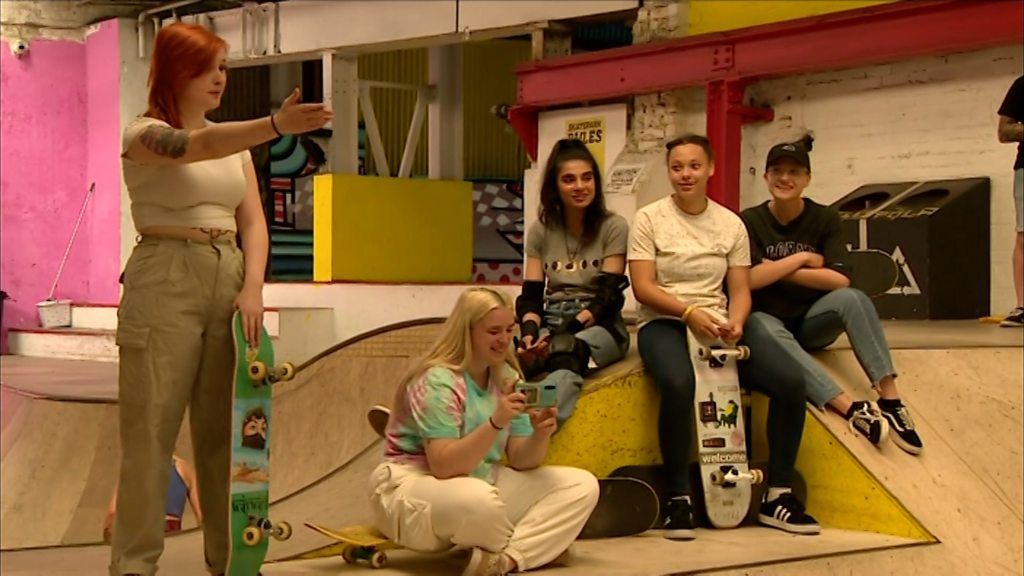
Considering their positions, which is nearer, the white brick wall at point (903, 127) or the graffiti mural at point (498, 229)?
the white brick wall at point (903, 127)

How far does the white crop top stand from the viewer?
10.5 feet

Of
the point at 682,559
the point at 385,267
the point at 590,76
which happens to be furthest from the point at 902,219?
the point at 385,267

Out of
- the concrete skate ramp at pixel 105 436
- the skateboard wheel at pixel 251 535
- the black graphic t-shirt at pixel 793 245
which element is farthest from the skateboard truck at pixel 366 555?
the concrete skate ramp at pixel 105 436

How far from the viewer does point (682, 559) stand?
13.2ft

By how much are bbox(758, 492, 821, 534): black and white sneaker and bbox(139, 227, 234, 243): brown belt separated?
2417 mm

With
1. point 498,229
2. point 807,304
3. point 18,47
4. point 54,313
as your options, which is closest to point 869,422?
point 807,304

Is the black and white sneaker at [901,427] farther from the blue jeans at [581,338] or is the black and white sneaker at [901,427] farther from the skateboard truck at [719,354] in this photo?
the blue jeans at [581,338]

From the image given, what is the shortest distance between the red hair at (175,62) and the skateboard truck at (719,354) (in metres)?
2.21

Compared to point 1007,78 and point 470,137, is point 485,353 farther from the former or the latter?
point 470,137

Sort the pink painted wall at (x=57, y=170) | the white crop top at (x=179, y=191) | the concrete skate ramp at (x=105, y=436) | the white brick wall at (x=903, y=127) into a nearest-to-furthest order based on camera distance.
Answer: the white crop top at (x=179, y=191), the concrete skate ramp at (x=105, y=436), the white brick wall at (x=903, y=127), the pink painted wall at (x=57, y=170)

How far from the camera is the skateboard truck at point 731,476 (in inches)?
182

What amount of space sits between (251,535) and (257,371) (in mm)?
429

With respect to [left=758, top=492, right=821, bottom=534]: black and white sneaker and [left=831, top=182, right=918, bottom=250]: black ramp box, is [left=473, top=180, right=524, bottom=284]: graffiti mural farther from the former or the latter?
[left=758, top=492, right=821, bottom=534]: black and white sneaker

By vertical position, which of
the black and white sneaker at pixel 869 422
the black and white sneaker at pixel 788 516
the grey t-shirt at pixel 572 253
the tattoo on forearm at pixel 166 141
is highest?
the tattoo on forearm at pixel 166 141
